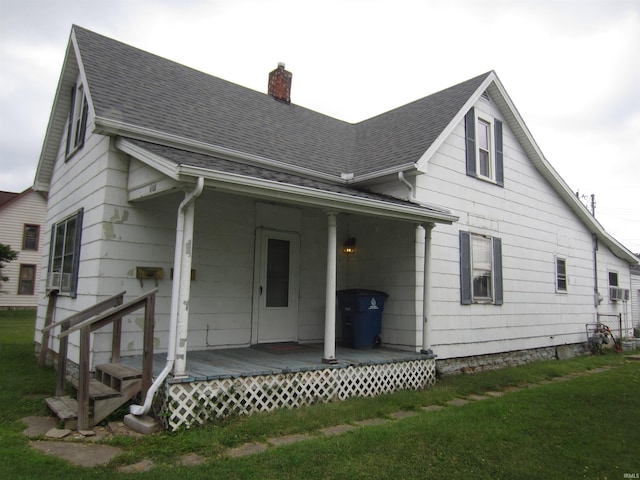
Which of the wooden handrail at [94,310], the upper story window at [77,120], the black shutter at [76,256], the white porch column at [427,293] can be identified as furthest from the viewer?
the upper story window at [77,120]

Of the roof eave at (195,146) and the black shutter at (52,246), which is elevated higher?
the roof eave at (195,146)

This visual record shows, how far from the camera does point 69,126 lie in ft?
29.4

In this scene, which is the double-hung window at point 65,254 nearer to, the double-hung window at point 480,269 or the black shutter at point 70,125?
the black shutter at point 70,125

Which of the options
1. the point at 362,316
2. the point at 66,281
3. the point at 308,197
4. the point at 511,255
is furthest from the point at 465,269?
the point at 66,281

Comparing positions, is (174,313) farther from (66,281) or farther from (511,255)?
(511,255)

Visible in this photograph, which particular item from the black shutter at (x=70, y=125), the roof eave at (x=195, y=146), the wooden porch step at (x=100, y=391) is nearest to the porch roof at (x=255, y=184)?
the roof eave at (x=195, y=146)

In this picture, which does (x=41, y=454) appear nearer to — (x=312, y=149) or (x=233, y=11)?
(x=312, y=149)

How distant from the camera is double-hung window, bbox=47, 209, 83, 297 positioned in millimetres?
7098

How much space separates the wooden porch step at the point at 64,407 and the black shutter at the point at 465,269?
666cm

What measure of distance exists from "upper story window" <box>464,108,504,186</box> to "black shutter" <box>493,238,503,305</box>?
4.77ft

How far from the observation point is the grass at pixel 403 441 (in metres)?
3.69

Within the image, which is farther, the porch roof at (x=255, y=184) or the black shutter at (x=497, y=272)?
the black shutter at (x=497, y=272)

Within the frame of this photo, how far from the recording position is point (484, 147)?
33.3 ft

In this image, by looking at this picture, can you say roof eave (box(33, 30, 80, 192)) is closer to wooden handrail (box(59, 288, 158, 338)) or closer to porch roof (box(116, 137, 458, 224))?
porch roof (box(116, 137, 458, 224))
